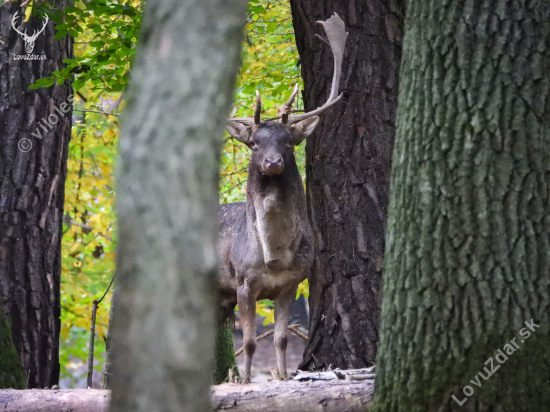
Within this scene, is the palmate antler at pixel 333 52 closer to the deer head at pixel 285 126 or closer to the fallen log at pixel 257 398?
the deer head at pixel 285 126

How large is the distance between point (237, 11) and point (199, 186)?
0.66 metres

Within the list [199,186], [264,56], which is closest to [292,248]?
[199,186]

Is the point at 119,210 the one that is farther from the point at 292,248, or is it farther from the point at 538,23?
the point at 292,248

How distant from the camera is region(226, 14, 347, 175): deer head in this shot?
6578 millimetres

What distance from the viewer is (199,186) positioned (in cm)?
287

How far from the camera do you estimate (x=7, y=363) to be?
251 inches

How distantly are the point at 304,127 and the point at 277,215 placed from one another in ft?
2.60

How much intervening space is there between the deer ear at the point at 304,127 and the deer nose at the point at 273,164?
0.54m

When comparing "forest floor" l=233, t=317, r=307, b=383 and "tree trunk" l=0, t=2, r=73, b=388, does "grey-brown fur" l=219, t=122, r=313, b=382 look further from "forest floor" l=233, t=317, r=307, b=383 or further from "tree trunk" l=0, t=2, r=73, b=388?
"forest floor" l=233, t=317, r=307, b=383

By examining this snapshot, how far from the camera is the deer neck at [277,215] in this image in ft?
21.9

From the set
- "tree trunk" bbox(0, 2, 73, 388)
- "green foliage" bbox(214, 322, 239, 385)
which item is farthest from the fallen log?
"green foliage" bbox(214, 322, 239, 385)

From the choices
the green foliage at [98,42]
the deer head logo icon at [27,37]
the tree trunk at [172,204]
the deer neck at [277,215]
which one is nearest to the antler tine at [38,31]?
the deer head logo icon at [27,37]

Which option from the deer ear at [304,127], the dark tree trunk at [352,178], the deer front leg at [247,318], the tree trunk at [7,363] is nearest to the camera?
the tree trunk at [7,363]

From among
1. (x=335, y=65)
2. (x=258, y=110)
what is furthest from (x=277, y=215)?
(x=335, y=65)
